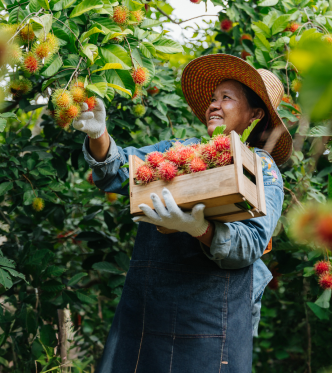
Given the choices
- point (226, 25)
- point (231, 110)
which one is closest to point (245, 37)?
point (226, 25)

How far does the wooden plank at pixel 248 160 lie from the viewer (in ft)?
3.03

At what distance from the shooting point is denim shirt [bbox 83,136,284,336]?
3.30 ft

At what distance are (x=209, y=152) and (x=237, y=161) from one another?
0.32 ft

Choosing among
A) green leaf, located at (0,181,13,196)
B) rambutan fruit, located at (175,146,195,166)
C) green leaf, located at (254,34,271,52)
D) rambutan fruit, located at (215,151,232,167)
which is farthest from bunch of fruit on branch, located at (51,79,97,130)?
green leaf, located at (254,34,271,52)

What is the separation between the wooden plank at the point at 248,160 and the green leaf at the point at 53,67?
0.65 m

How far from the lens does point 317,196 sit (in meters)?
1.95

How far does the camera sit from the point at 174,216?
3.05 feet

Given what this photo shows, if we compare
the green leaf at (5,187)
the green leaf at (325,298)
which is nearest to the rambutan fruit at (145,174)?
the green leaf at (5,187)

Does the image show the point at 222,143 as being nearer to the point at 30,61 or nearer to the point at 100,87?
the point at 100,87

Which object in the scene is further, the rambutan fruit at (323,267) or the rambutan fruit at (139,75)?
the rambutan fruit at (323,267)

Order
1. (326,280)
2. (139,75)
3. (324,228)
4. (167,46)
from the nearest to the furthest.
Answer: (324,228), (139,75), (167,46), (326,280)

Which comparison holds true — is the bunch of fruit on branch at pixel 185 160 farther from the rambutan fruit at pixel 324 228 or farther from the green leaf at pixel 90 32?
the rambutan fruit at pixel 324 228

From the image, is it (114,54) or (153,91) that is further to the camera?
(153,91)

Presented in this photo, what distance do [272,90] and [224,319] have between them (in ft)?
2.81
